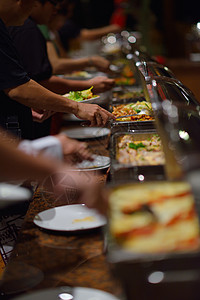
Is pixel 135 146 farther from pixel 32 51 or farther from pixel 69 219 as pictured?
pixel 32 51

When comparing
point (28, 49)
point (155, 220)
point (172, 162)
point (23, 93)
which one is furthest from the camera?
point (28, 49)

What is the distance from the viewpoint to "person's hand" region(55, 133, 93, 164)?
5.27 ft

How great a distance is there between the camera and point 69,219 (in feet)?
6.32

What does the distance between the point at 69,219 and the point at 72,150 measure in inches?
16.4

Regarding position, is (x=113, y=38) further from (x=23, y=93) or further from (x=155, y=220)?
(x=155, y=220)

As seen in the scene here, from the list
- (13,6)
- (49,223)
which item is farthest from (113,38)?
(49,223)

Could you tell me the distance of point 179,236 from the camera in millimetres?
1233

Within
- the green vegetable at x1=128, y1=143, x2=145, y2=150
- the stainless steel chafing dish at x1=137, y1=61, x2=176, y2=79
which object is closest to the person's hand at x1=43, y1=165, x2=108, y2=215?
the green vegetable at x1=128, y1=143, x2=145, y2=150

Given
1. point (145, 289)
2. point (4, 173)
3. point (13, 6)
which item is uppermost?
point (13, 6)

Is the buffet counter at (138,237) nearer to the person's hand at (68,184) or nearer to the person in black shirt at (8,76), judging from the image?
the person's hand at (68,184)

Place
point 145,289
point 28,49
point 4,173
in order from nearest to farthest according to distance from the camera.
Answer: point 145,289, point 4,173, point 28,49

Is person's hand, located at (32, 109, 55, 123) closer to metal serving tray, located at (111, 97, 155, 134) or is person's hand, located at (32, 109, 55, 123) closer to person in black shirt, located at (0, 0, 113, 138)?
person in black shirt, located at (0, 0, 113, 138)

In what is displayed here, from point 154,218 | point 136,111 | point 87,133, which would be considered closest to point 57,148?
point 154,218

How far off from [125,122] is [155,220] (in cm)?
152
